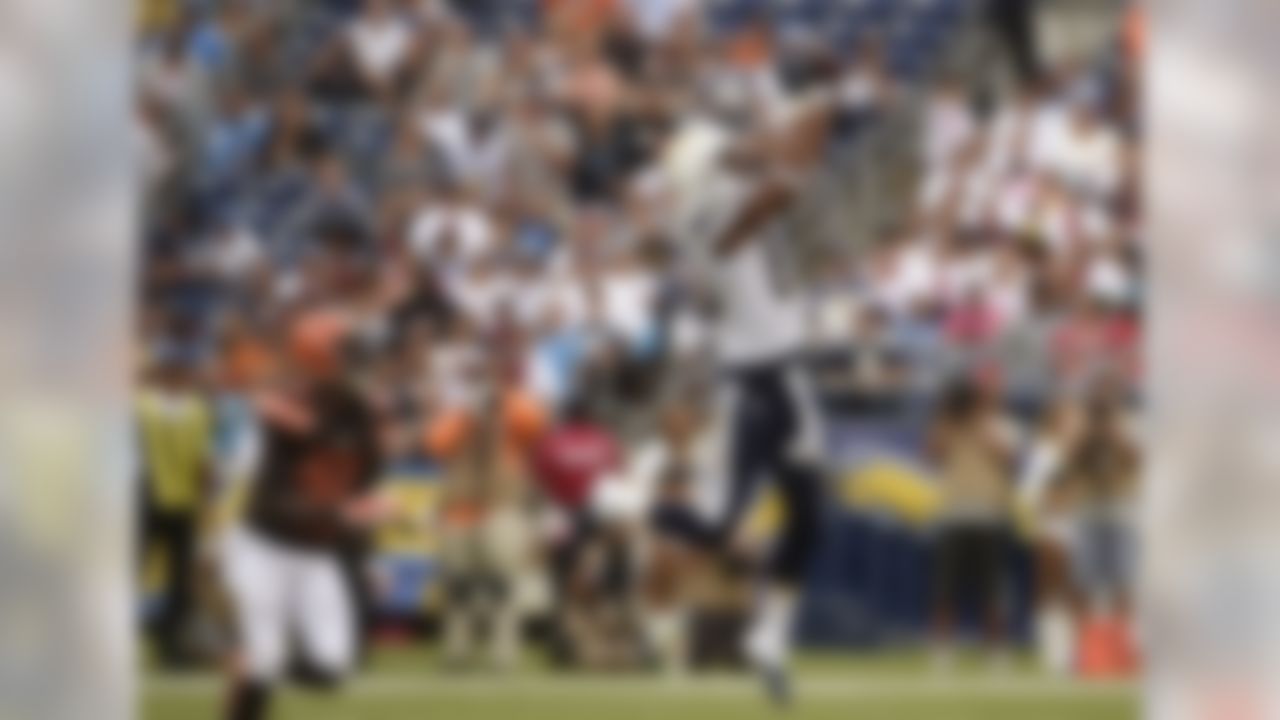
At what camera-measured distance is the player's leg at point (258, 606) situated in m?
3.97

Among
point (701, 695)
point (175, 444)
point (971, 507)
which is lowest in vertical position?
point (701, 695)

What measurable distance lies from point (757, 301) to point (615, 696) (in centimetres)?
63

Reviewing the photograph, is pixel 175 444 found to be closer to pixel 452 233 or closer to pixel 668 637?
pixel 452 233

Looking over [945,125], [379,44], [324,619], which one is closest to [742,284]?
[945,125]

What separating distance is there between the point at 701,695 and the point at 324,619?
1.91 feet

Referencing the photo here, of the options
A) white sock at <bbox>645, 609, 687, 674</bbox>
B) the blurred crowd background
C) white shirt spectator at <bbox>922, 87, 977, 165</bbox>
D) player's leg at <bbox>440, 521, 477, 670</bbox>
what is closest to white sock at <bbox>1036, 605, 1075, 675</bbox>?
the blurred crowd background

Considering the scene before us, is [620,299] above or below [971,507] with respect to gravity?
above

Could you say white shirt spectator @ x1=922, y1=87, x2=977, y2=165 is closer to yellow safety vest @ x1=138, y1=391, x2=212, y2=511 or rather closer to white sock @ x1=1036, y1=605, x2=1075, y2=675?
white sock @ x1=1036, y1=605, x2=1075, y2=675

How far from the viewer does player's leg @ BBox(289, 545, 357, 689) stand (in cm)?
397

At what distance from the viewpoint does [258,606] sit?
13.1 feet

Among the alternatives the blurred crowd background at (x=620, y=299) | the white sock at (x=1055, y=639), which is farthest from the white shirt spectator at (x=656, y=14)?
the white sock at (x=1055, y=639)

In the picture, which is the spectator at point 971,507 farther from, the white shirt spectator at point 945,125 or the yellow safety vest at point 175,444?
the yellow safety vest at point 175,444

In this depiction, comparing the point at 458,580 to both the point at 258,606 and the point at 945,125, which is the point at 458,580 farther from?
the point at 945,125

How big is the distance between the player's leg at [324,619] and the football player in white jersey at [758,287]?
1.98ft
